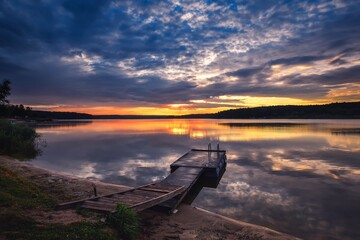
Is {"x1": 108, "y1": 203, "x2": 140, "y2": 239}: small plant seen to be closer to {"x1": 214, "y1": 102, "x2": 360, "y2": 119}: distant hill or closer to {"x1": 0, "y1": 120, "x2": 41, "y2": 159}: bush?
{"x1": 0, "y1": 120, "x2": 41, "y2": 159}: bush

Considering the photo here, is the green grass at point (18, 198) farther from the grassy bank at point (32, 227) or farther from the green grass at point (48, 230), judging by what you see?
the green grass at point (48, 230)

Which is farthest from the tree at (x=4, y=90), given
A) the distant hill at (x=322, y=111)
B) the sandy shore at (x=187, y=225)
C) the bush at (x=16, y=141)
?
the distant hill at (x=322, y=111)

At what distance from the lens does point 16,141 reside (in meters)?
27.4

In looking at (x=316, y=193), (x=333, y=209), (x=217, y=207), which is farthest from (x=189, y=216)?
(x=316, y=193)

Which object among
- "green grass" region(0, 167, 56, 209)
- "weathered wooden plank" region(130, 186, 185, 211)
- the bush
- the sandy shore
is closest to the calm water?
the sandy shore

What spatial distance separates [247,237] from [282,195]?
635 cm

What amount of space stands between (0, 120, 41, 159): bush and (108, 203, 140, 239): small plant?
23.6 meters

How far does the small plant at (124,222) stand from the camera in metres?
7.05

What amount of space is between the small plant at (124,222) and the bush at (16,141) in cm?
2358

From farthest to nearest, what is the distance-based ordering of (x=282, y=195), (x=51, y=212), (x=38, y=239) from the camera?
(x=282, y=195), (x=51, y=212), (x=38, y=239)

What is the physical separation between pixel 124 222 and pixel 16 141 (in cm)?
2678

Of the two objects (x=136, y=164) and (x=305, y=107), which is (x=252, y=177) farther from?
(x=305, y=107)

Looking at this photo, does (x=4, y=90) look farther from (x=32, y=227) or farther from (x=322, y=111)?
(x=322, y=111)

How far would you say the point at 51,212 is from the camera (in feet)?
26.5
